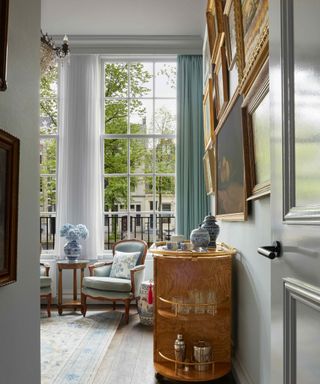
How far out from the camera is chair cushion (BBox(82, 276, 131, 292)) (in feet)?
16.5

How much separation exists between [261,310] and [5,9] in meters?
1.96

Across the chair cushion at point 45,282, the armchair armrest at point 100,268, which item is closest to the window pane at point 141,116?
the armchair armrest at point 100,268

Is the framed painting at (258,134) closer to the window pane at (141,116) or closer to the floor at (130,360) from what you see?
the floor at (130,360)

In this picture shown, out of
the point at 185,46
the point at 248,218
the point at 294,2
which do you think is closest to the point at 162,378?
the point at 248,218

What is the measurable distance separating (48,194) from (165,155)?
183 cm

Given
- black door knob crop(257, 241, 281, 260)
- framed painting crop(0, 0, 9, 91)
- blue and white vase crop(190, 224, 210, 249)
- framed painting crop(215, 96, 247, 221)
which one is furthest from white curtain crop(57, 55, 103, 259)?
black door knob crop(257, 241, 281, 260)

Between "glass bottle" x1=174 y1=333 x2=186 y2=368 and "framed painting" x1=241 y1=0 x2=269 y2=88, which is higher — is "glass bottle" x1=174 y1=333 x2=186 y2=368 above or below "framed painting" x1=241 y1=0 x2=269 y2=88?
below

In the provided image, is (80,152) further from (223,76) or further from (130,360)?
(130,360)

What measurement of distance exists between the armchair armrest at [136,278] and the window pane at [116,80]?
8.79 ft

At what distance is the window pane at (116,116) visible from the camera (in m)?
6.42

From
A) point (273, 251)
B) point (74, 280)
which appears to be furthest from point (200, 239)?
point (74, 280)

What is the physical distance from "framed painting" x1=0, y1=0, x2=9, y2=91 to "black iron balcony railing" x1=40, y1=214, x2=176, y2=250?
16.6 ft

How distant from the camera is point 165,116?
6.46m

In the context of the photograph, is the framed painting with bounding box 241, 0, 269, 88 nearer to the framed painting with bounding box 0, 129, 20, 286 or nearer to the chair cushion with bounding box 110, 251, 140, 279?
the framed painting with bounding box 0, 129, 20, 286
